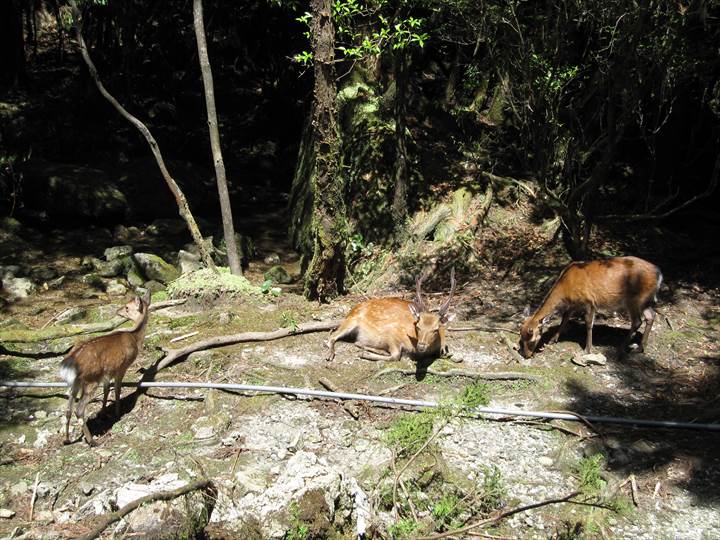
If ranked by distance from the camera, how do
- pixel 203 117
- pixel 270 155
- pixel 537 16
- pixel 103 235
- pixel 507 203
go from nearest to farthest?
pixel 537 16
pixel 507 203
pixel 103 235
pixel 270 155
pixel 203 117

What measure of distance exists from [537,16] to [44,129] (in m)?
13.4

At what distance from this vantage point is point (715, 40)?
8.85m

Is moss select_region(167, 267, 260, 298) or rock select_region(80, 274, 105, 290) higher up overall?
moss select_region(167, 267, 260, 298)

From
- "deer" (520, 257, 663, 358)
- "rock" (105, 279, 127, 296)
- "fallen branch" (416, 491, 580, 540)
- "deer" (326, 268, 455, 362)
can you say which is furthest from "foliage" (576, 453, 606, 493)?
"rock" (105, 279, 127, 296)

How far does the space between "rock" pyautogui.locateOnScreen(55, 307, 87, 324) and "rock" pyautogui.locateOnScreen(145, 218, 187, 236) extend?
4440mm

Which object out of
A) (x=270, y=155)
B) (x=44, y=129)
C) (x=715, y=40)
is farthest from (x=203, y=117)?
(x=715, y=40)

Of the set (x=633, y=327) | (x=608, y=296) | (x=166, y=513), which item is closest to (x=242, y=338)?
(x=166, y=513)

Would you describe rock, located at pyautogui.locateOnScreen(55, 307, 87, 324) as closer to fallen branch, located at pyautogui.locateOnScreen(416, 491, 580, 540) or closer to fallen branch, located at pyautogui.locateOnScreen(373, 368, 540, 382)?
fallen branch, located at pyautogui.locateOnScreen(373, 368, 540, 382)

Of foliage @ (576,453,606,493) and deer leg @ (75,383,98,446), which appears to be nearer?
foliage @ (576,453,606,493)

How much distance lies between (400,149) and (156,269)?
4566mm

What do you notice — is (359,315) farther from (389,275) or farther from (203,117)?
(203,117)

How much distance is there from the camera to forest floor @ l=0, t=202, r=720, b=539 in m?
5.84

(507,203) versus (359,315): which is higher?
(507,203)

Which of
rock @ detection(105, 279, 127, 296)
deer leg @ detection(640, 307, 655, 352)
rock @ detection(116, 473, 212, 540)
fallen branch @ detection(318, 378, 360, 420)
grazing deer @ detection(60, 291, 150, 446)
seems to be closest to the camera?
rock @ detection(116, 473, 212, 540)
